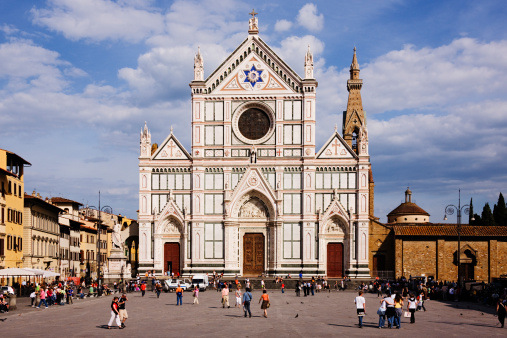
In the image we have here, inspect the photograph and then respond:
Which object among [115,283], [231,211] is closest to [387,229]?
[231,211]

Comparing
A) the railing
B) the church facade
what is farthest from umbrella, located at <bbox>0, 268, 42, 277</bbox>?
the railing

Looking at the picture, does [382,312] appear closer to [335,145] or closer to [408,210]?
[335,145]

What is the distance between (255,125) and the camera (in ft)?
217

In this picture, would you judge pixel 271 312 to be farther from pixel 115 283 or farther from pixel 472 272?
pixel 472 272

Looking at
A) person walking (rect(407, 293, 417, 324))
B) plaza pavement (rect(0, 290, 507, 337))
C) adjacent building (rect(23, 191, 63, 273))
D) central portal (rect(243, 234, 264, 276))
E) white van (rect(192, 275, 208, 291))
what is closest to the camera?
plaza pavement (rect(0, 290, 507, 337))

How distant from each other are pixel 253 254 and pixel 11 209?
69.9 feet

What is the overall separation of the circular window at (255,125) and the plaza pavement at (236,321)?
23.8m

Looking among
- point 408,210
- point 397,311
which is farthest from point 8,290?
point 408,210

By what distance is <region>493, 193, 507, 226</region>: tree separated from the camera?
86125 millimetres

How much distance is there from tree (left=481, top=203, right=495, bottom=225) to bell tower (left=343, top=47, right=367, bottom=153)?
59.4 ft

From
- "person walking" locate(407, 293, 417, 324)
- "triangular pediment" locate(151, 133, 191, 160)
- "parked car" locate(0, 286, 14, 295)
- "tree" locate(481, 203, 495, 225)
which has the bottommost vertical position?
"parked car" locate(0, 286, 14, 295)

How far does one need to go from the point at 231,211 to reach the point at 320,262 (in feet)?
29.8

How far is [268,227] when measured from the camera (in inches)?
2584

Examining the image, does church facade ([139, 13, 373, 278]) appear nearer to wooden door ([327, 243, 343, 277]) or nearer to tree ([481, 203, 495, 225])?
wooden door ([327, 243, 343, 277])
